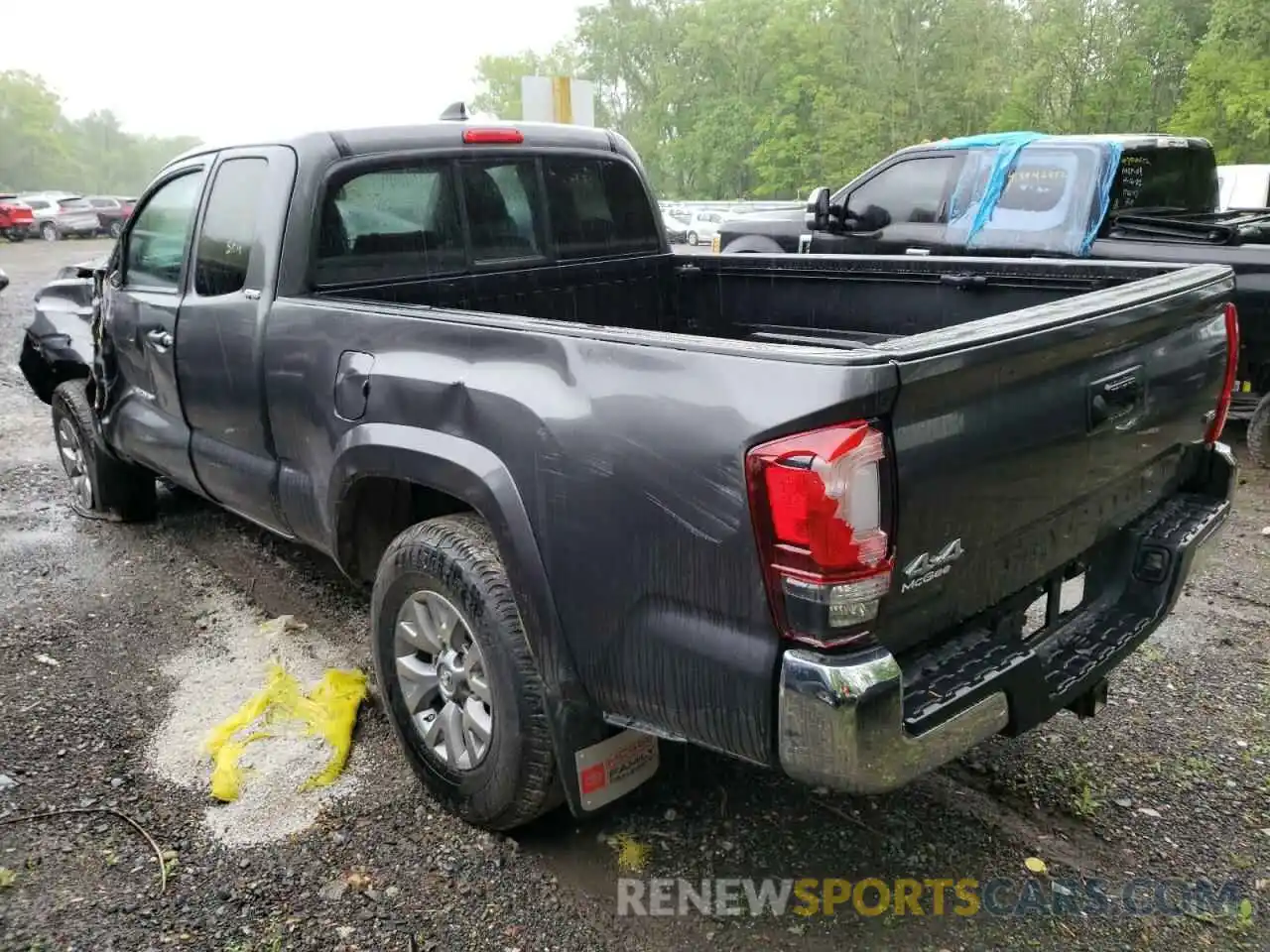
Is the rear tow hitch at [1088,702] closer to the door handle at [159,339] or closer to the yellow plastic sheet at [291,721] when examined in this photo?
the yellow plastic sheet at [291,721]

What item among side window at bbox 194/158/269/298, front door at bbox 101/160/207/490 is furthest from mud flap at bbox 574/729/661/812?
front door at bbox 101/160/207/490

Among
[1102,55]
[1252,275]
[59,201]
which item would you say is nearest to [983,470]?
[1252,275]

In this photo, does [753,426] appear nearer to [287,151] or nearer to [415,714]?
[415,714]

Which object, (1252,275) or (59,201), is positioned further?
(59,201)

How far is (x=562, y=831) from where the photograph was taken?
291 centimetres

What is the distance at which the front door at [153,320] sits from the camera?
162 inches

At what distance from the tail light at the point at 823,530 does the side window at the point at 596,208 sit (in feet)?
7.87

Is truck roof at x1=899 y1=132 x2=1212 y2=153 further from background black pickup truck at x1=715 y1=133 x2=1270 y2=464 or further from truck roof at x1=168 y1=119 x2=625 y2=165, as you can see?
truck roof at x1=168 y1=119 x2=625 y2=165

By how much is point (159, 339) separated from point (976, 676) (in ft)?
11.3

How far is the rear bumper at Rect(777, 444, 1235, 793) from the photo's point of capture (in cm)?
195

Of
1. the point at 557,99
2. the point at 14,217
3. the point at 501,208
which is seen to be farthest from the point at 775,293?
the point at 14,217

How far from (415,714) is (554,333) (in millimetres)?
1261

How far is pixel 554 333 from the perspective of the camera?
238cm

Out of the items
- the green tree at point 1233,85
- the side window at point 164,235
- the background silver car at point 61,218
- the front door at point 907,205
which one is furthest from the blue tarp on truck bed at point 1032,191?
the background silver car at point 61,218
